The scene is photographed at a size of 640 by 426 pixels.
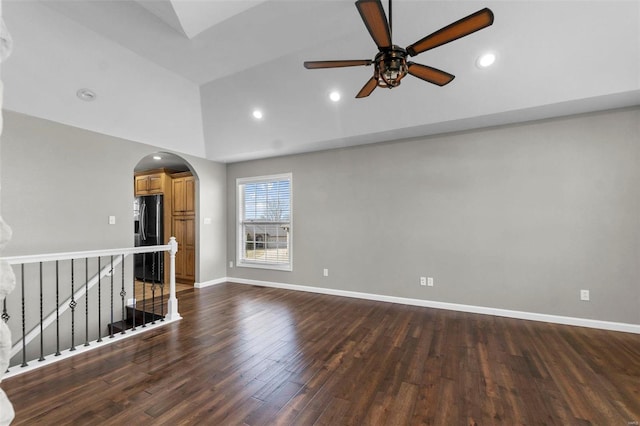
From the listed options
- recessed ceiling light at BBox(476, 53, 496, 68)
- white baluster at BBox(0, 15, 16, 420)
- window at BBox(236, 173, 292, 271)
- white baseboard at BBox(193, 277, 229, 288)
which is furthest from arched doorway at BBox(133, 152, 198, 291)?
white baluster at BBox(0, 15, 16, 420)

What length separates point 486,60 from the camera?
312cm

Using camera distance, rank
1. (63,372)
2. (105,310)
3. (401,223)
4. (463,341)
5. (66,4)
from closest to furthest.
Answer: (63,372), (66,4), (463,341), (105,310), (401,223)

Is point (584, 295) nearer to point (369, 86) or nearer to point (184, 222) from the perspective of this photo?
point (369, 86)

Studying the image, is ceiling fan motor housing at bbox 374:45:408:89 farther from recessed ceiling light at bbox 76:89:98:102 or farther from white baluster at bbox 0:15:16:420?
recessed ceiling light at bbox 76:89:98:102

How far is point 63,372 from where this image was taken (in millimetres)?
2576

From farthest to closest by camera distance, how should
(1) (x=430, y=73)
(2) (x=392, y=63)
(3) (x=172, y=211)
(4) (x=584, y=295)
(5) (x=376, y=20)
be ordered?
1. (3) (x=172, y=211)
2. (4) (x=584, y=295)
3. (1) (x=430, y=73)
4. (2) (x=392, y=63)
5. (5) (x=376, y=20)

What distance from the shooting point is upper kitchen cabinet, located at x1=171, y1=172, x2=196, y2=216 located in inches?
237

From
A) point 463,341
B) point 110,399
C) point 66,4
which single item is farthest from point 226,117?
point 463,341

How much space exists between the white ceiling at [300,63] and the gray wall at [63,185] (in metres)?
0.21

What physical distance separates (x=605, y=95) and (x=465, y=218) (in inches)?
77.0

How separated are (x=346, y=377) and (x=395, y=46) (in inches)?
A: 107

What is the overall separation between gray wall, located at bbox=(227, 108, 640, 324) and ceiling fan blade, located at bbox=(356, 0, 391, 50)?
8.59 ft

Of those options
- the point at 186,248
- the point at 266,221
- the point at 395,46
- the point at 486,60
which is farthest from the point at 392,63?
the point at 186,248

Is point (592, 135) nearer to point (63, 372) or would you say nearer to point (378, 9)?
point (378, 9)
